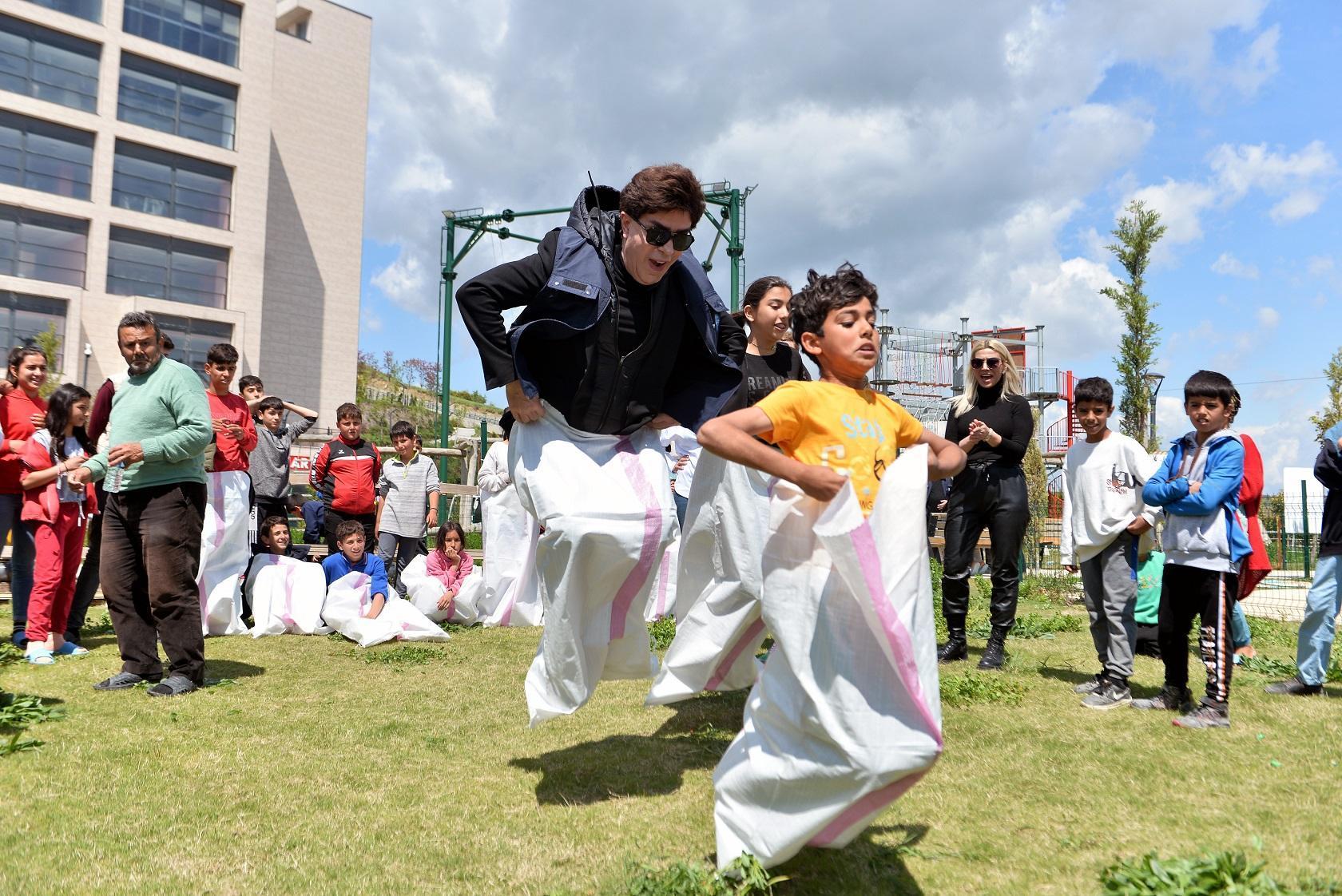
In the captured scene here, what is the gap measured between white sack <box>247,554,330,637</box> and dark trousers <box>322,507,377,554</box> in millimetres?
702

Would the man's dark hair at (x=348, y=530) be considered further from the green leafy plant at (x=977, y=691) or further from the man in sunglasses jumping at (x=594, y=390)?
the green leafy plant at (x=977, y=691)

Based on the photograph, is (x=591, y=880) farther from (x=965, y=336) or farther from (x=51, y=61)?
(x=51, y=61)

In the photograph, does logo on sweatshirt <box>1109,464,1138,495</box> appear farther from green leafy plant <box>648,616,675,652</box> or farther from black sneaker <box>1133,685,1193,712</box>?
green leafy plant <box>648,616,675,652</box>

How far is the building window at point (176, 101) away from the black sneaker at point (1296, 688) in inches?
1587

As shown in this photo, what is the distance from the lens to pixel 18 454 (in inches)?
267

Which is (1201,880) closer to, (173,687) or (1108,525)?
(1108,525)

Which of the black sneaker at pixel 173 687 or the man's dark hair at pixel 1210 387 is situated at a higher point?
the man's dark hair at pixel 1210 387

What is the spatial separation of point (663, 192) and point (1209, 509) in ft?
10.5

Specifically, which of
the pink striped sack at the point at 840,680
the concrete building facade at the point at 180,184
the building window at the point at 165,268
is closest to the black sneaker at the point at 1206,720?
the pink striped sack at the point at 840,680

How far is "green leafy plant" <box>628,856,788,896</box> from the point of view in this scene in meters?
2.60

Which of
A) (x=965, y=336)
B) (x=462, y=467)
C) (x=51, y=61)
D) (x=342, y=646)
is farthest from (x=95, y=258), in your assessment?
(x=342, y=646)

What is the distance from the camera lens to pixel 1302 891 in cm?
259

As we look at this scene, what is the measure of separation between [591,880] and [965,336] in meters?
33.8

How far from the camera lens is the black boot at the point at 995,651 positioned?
6.44 m
